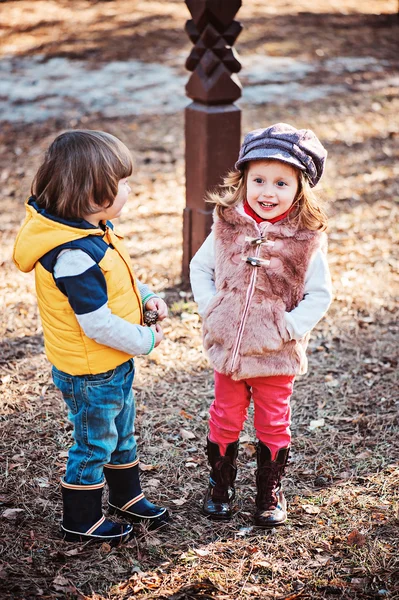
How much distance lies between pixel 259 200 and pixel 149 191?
16.1 feet

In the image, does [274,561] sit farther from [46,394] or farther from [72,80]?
[72,80]

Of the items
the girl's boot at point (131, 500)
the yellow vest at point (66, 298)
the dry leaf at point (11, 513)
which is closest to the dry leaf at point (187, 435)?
the girl's boot at point (131, 500)

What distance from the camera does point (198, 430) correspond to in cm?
386

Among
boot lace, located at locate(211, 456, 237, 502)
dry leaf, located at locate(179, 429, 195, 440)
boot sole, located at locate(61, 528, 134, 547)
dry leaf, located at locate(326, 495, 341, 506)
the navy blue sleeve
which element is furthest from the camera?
dry leaf, located at locate(179, 429, 195, 440)

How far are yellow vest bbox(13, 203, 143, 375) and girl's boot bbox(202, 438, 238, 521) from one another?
75cm

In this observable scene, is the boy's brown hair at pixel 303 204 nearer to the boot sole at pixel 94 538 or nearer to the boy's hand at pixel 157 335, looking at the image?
the boy's hand at pixel 157 335

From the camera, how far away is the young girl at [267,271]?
2719 mm

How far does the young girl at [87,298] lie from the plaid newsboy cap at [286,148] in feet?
1.78

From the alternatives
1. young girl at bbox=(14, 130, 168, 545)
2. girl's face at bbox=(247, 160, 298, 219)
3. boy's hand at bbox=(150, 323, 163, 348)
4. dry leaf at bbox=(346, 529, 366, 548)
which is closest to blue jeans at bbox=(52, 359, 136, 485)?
young girl at bbox=(14, 130, 168, 545)

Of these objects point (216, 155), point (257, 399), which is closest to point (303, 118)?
point (216, 155)

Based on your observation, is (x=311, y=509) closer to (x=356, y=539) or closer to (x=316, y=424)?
(x=356, y=539)

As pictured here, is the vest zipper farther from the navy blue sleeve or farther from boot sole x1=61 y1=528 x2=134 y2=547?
boot sole x1=61 y1=528 x2=134 y2=547

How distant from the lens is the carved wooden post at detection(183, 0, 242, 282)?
4.59 metres

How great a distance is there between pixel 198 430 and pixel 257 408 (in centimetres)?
99
